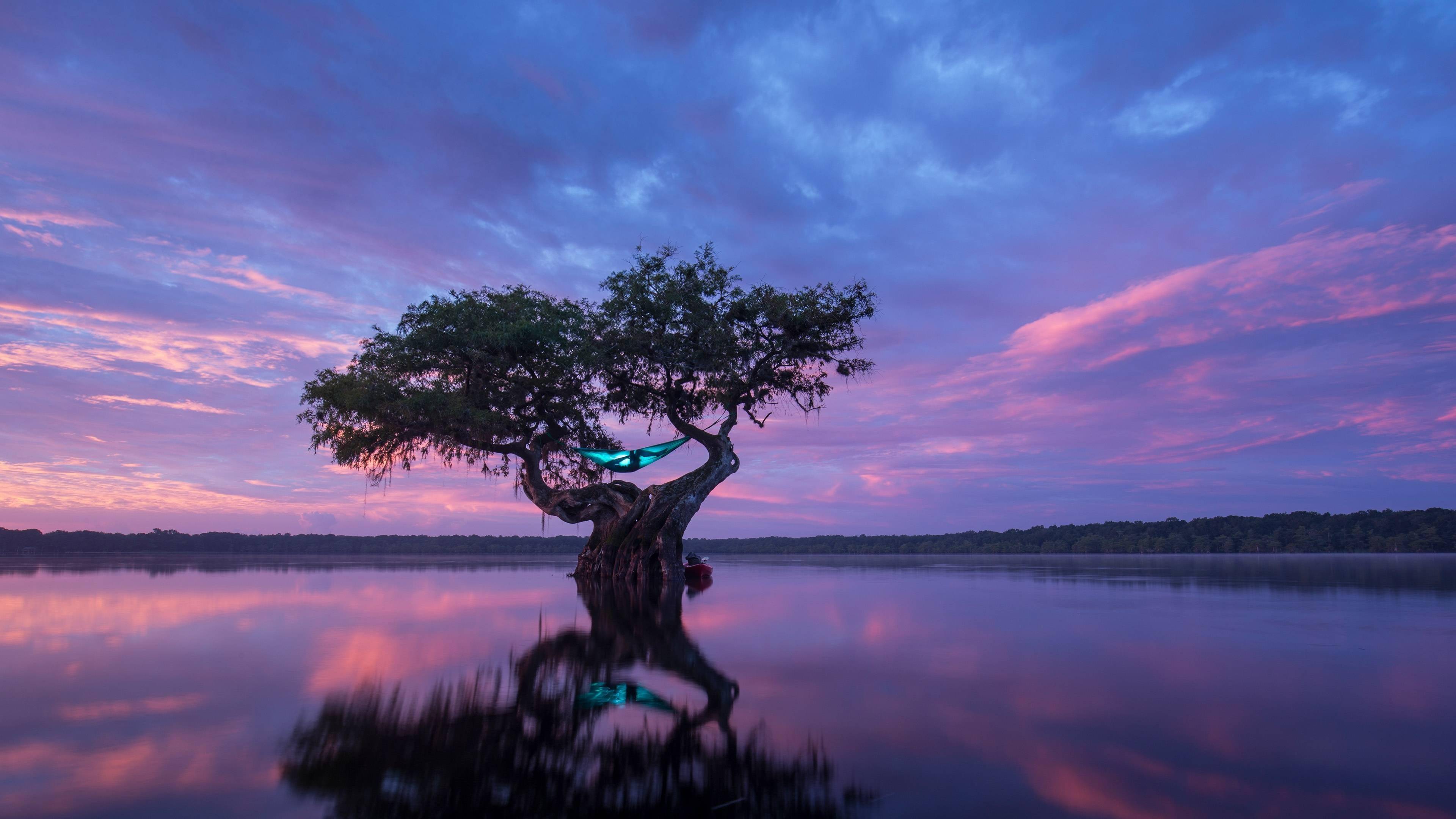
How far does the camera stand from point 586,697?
8023 mm

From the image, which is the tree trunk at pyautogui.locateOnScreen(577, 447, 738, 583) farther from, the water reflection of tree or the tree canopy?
the water reflection of tree

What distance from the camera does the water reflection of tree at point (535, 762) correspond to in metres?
4.78

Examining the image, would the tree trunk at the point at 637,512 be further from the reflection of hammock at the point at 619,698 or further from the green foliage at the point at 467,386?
the reflection of hammock at the point at 619,698

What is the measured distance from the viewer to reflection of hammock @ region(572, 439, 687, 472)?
99.8 feet

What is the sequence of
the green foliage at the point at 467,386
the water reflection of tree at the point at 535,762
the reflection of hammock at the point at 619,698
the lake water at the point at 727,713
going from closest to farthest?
the water reflection of tree at the point at 535,762, the lake water at the point at 727,713, the reflection of hammock at the point at 619,698, the green foliage at the point at 467,386

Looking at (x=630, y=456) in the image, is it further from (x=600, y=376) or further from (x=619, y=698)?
(x=619, y=698)

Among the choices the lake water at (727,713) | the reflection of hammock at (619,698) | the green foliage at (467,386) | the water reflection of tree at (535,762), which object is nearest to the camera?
the water reflection of tree at (535,762)

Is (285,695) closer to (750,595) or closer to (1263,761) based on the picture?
(1263,761)

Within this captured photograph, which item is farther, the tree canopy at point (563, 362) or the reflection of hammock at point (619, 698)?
the tree canopy at point (563, 362)

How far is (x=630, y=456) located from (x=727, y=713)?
23250mm

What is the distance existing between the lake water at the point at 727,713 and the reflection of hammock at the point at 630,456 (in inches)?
512

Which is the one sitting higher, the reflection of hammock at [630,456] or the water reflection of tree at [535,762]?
the reflection of hammock at [630,456]

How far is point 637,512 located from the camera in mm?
29766

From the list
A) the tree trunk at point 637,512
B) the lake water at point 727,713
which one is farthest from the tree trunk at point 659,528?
the lake water at point 727,713
